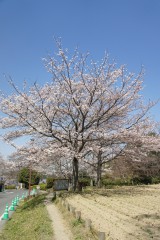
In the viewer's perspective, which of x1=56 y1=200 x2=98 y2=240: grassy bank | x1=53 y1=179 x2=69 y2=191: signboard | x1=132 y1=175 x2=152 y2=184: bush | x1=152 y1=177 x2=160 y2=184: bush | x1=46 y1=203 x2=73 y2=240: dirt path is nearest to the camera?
x1=56 y1=200 x2=98 y2=240: grassy bank

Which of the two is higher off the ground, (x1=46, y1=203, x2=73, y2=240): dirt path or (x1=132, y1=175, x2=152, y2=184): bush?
(x1=132, y1=175, x2=152, y2=184): bush

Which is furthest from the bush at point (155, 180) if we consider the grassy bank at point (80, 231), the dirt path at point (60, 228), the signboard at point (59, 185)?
the grassy bank at point (80, 231)

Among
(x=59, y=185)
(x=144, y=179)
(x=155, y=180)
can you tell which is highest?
(x=144, y=179)

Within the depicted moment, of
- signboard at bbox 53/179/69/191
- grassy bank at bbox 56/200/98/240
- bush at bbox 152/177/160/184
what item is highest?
bush at bbox 152/177/160/184

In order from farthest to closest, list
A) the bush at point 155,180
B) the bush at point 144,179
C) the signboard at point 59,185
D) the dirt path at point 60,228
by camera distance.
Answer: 1. the bush at point 144,179
2. the bush at point 155,180
3. the signboard at point 59,185
4. the dirt path at point 60,228

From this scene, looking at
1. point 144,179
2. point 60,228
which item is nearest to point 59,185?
point 60,228

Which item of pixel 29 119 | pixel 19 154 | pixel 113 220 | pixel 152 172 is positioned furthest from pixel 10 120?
pixel 152 172

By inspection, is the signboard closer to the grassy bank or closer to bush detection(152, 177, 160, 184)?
the grassy bank

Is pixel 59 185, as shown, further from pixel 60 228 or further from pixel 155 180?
pixel 155 180

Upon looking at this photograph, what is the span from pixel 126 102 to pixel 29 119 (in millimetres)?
7085

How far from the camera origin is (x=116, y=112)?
1980cm

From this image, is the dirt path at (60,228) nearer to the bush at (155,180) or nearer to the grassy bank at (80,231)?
the grassy bank at (80,231)

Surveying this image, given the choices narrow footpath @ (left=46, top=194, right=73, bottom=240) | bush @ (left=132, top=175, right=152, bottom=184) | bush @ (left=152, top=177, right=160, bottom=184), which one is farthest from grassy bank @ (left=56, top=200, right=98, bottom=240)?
bush @ (left=152, top=177, right=160, bottom=184)

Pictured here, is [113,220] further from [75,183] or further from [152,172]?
[152,172]
